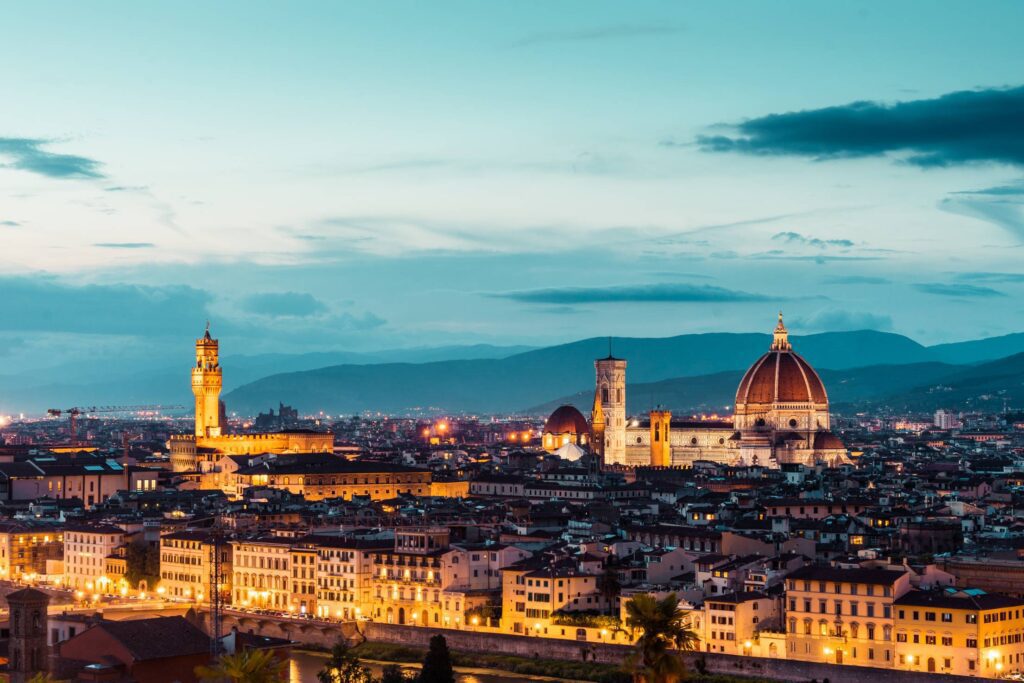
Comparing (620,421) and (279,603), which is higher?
(620,421)

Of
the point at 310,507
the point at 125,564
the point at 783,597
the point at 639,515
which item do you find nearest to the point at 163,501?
the point at 310,507

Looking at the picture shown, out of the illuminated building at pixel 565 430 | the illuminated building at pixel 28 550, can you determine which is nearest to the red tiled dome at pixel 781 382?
the illuminated building at pixel 565 430

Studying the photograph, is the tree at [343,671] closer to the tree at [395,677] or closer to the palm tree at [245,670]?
the tree at [395,677]

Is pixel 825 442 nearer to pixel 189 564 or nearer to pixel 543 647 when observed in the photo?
pixel 189 564

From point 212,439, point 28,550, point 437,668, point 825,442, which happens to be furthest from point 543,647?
point 825,442

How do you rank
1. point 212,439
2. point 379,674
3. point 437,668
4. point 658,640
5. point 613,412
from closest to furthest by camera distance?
1. point 658,640
2. point 437,668
3. point 379,674
4. point 212,439
5. point 613,412

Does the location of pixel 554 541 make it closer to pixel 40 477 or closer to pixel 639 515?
pixel 639 515

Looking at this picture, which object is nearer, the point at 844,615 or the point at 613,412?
the point at 844,615
